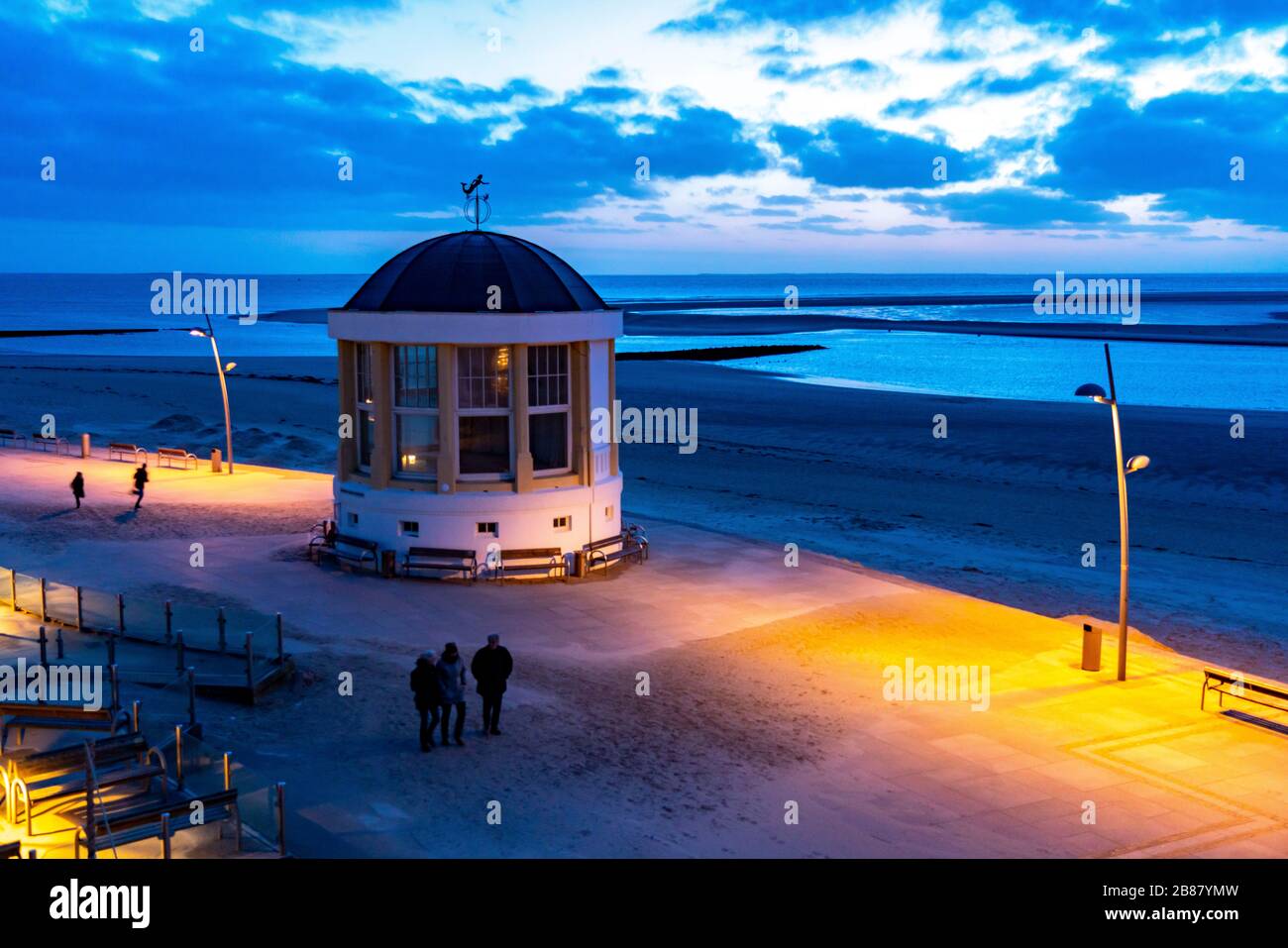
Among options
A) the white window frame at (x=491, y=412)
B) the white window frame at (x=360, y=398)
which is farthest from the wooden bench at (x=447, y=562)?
the white window frame at (x=360, y=398)

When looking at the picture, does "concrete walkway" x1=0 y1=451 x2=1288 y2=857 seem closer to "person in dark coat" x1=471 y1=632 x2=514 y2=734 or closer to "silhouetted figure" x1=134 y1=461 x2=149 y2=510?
"person in dark coat" x1=471 y1=632 x2=514 y2=734

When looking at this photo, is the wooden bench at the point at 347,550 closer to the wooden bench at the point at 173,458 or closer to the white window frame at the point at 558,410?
the white window frame at the point at 558,410

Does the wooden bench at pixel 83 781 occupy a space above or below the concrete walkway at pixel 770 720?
above

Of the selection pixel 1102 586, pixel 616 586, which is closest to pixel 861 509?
pixel 1102 586

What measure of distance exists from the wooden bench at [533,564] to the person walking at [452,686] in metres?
9.11

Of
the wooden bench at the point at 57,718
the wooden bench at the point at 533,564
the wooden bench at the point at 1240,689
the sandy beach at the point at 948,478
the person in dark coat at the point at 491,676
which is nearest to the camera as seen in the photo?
the wooden bench at the point at 57,718

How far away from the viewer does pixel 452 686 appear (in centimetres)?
1517

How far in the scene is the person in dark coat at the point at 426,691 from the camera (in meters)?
14.9

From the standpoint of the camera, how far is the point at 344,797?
13445 millimetres

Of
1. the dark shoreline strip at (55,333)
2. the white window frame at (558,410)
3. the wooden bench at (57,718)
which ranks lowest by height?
the wooden bench at (57,718)

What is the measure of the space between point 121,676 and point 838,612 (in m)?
12.5

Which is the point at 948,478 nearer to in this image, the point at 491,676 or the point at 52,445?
the point at 491,676

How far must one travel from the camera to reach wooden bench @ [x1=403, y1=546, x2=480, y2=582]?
24328 millimetres

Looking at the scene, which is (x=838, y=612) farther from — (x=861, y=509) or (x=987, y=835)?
(x=861, y=509)
